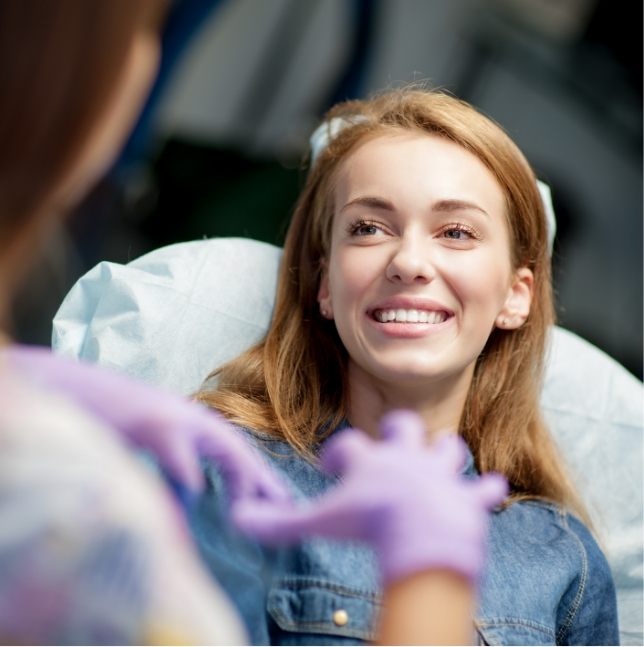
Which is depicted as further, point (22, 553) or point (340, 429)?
point (340, 429)

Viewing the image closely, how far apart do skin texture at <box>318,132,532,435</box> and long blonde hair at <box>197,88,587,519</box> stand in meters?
0.03

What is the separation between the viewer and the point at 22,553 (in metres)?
0.49

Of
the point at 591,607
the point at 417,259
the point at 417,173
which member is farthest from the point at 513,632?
the point at 417,173

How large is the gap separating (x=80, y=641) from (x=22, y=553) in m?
0.06

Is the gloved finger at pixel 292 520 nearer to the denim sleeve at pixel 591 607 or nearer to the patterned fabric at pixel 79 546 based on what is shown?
the patterned fabric at pixel 79 546

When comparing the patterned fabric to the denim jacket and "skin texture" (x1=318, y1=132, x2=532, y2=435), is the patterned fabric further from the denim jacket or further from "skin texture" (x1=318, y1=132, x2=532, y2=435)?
"skin texture" (x1=318, y1=132, x2=532, y2=435)

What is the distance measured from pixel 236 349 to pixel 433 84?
1178mm

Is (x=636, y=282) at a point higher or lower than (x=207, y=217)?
higher

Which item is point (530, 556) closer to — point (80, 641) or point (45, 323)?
point (80, 641)

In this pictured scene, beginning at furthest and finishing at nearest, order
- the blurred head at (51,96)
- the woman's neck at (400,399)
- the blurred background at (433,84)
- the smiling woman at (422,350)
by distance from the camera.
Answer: the blurred background at (433,84) < the woman's neck at (400,399) < the smiling woman at (422,350) < the blurred head at (51,96)

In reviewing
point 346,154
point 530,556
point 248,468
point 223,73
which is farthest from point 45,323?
point 248,468

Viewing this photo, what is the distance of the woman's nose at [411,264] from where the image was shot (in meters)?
1.02

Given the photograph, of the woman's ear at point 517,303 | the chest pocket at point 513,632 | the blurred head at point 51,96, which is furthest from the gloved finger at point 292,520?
the woman's ear at point 517,303

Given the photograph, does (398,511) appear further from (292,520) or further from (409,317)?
(409,317)
